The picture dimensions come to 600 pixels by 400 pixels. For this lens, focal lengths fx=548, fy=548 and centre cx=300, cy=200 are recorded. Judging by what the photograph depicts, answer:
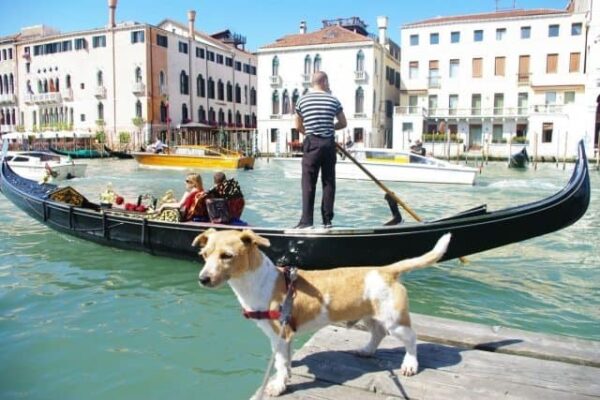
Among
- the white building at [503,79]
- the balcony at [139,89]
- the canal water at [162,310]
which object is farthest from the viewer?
the balcony at [139,89]

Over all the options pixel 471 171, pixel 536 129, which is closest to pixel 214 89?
pixel 536 129

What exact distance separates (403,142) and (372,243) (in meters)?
23.7

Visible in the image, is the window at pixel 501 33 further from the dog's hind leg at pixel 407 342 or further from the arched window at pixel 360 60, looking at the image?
the dog's hind leg at pixel 407 342

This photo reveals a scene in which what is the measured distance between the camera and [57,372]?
3082mm

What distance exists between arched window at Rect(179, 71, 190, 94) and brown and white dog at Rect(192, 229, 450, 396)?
29.9 meters

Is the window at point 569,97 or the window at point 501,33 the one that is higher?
the window at point 501,33

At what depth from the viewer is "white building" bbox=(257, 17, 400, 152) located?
86.4 feet

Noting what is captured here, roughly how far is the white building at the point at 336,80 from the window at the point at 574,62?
848 centimetres

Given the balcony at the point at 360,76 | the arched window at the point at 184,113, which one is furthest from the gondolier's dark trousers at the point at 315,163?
the arched window at the point at 184,113

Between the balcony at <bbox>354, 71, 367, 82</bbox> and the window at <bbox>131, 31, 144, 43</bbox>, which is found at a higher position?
the window at <bbox>131, 31, 144, 43</bbox>

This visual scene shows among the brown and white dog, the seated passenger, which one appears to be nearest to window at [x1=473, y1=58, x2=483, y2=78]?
the seated passenger

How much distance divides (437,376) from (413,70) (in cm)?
2707

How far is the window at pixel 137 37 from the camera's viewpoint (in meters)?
28.0

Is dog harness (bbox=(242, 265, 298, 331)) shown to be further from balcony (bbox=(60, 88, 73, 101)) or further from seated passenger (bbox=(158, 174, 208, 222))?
balcony (bbox=(60, 88, 73, 101))
